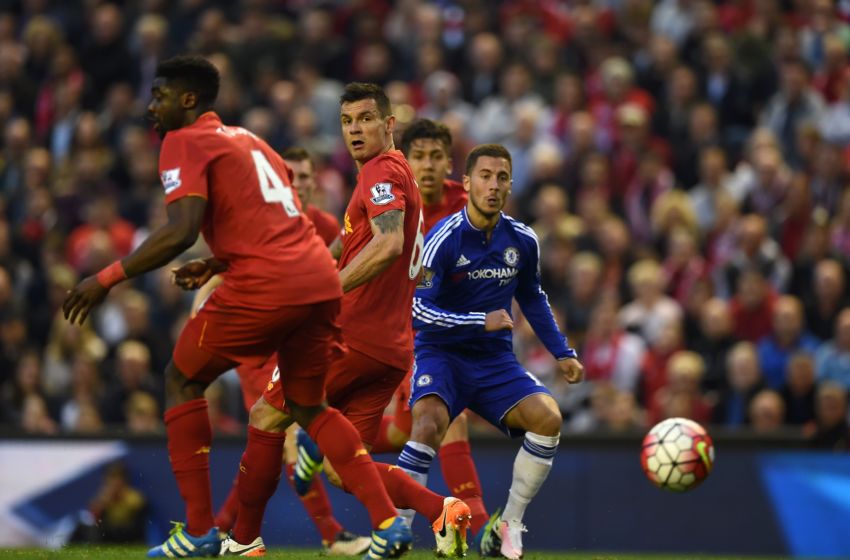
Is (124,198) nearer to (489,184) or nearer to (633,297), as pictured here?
(633,297)

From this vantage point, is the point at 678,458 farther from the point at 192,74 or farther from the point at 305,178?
the point at 192,74

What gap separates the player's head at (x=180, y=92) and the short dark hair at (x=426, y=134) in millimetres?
2667

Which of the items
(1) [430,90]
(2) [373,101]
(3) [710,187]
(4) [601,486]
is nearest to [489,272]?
Answer: (2) [373,101]

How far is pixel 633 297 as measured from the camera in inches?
584

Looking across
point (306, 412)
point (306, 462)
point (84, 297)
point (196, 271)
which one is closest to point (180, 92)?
point (196, 271)

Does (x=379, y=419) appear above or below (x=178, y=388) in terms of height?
below

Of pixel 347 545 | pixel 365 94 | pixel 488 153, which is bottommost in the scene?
pixel 347 545

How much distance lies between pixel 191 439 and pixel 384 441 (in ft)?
9.10

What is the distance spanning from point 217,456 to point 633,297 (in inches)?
173

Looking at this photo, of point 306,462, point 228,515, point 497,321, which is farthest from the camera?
point 228,515

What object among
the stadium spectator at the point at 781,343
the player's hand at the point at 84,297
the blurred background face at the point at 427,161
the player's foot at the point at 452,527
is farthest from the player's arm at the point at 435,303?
the stadium spectator at the point at 781,343

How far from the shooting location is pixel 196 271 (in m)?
7.67

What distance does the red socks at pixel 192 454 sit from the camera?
7.53 m

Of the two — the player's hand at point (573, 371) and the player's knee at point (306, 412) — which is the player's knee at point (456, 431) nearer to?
the player's hand at point (573, 371)
